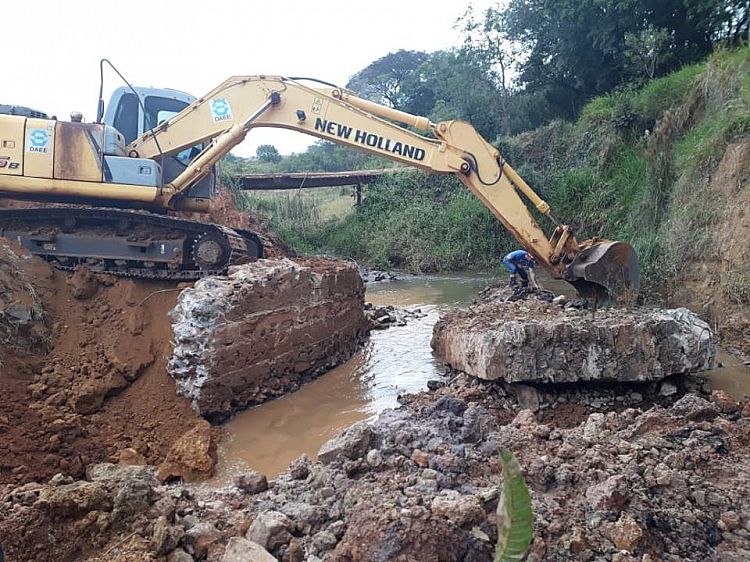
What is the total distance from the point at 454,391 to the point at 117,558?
3682mm

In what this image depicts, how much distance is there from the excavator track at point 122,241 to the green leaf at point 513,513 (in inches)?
234

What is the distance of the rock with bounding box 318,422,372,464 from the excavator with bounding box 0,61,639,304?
4.10 metres

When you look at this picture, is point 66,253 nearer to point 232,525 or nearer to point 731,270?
point 232,525

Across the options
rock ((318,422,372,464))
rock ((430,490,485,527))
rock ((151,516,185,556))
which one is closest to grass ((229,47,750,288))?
rock ((318,422,372,464))

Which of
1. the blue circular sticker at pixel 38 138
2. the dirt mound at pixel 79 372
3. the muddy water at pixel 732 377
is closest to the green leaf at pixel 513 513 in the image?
the dirt mound at pixel 79 372

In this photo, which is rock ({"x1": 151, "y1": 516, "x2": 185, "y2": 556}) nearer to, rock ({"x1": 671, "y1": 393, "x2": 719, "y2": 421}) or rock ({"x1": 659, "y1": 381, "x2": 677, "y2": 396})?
rock ({"x1": 671, "y1": 393, "x2": 719, "y2": 421})

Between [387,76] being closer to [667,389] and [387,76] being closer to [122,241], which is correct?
[122,241]

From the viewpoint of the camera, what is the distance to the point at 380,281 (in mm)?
15008

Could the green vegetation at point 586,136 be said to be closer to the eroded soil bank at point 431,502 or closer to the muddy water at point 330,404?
the muddy water at point 330,404

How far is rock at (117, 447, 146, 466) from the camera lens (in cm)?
458

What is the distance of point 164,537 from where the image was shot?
2.57 meters

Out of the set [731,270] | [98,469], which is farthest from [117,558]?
[731,270]

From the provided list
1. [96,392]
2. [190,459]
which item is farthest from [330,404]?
[96,392]

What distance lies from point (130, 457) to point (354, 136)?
4798 millimetres
